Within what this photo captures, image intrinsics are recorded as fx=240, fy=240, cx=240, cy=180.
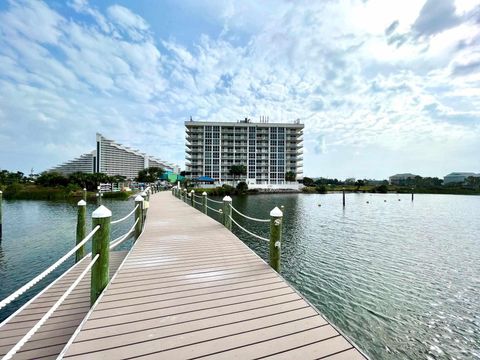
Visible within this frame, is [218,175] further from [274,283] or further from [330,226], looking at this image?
[274,283]

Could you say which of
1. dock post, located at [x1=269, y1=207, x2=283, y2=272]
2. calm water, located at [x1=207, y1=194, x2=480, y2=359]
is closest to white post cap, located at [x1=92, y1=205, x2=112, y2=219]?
dock post, located at [x1=269, y1=207, x2=283, y2=272]

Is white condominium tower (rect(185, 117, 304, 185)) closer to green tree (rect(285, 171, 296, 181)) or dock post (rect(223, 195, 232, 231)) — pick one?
green tree (rect(285, 171, 296, 181))

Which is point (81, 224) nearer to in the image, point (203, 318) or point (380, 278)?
point (203, 318)

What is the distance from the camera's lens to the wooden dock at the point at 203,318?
8.36ft

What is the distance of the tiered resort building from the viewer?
479 ft

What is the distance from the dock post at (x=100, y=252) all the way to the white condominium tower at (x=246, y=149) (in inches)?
2944

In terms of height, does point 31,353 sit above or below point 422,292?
above

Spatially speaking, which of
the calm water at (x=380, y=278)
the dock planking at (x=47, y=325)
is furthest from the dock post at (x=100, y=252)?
the calm water at (x=380, y=278)

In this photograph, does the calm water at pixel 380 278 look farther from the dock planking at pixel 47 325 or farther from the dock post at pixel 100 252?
the dock post at pixel 100 252

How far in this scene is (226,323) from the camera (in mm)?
3070

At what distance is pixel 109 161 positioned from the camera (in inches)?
5832

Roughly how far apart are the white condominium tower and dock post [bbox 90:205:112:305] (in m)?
74.8

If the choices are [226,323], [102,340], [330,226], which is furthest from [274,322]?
[330,226]

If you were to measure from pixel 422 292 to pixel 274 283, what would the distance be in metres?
6.84
